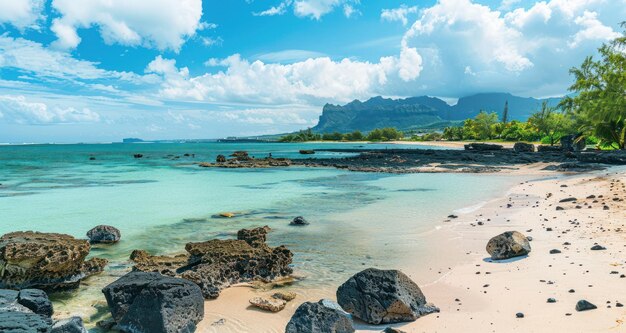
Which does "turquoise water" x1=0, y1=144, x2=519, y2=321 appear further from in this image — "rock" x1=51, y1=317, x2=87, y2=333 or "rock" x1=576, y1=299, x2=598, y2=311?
"rock" x1=576, y1=299, x2=598, y2=311

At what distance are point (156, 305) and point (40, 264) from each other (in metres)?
4.22

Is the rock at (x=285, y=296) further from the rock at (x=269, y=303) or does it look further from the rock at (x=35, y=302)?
the rock at (x=35, y=302)

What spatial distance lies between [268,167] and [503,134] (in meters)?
97.3

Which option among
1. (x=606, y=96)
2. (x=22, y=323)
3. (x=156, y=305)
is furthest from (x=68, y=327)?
(x=606, y=96)

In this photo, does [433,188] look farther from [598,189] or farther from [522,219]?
[522,219]

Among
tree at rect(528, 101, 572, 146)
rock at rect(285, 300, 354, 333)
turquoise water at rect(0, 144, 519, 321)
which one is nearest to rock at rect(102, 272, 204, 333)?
turquoise water at rect(0, 144, 519, 321)

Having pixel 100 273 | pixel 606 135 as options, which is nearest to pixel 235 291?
pixel 100 273

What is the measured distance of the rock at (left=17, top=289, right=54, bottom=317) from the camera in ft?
24.5

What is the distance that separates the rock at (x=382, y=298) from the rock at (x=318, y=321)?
24.0 inches

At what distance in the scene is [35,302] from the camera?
7555mm

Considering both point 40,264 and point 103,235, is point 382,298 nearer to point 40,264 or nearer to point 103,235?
point 40,264

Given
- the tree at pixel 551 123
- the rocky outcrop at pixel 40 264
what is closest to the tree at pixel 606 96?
the tree at pixel 551 123

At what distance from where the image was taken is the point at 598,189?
2142cm

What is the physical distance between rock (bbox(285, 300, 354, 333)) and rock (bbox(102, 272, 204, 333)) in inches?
75.3
